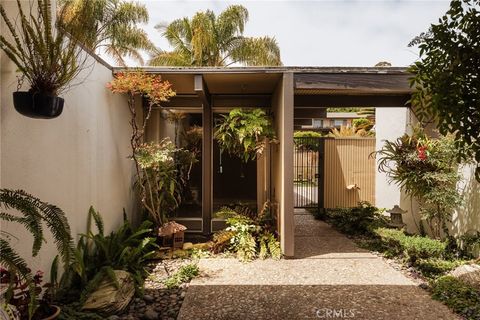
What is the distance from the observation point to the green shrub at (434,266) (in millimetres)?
4473

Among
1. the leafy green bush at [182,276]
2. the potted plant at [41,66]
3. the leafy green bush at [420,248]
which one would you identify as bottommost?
the leafy green bush at [182,276]

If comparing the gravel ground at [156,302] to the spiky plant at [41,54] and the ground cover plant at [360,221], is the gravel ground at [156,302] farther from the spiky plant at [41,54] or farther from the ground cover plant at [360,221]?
the ground cover plant at [360,221]

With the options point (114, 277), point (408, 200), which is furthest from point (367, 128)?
point (114, 277)

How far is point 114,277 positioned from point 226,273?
161cm

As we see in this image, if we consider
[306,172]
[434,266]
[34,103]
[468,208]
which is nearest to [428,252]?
[434,266]

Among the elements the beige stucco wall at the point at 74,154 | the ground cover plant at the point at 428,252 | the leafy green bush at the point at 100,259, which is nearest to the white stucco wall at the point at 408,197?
the ground cover plant at the point at 428,252

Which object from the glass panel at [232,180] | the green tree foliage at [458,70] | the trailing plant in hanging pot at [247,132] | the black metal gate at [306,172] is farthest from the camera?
the black metal gate at [306,172]

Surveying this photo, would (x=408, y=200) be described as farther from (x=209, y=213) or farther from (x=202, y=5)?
(x=202, y=5)

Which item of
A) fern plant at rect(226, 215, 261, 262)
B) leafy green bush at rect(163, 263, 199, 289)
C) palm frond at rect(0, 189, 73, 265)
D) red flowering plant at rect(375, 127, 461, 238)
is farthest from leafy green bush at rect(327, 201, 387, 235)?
palm frond at rect(0, 189, 73, 265)

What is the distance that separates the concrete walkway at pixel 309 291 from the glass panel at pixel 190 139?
1698 mm

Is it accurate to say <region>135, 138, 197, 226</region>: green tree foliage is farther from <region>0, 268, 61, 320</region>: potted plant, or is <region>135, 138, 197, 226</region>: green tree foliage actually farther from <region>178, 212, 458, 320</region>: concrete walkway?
<region>0, 268, 61, 320</region>: potted plant

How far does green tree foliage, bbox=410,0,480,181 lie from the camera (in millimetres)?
1730

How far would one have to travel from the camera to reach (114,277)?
11.6 ft

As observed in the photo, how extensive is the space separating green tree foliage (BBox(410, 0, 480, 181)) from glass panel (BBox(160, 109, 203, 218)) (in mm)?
5193
